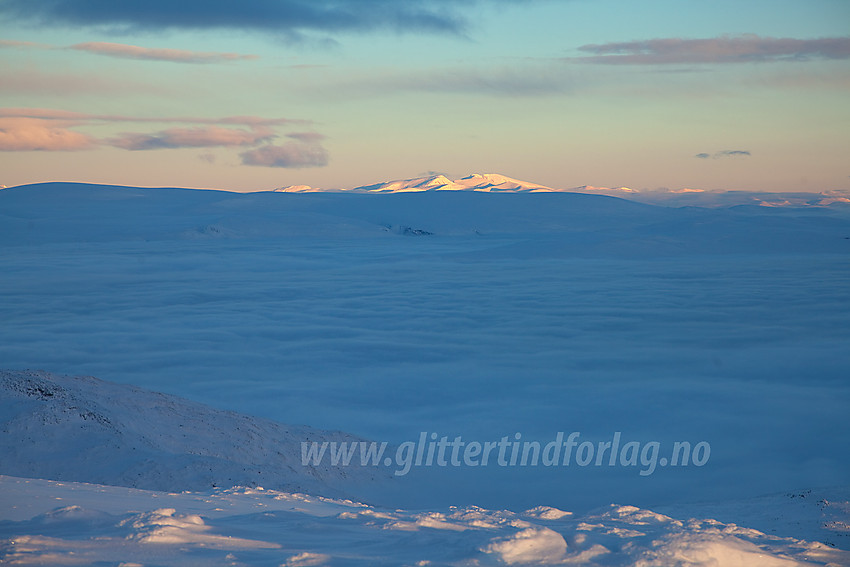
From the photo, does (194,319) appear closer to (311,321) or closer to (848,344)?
(311,321)

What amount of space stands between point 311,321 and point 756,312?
13.6 metres

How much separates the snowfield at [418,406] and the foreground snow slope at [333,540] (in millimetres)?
22

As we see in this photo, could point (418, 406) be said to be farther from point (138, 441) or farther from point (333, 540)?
point (333, 540)

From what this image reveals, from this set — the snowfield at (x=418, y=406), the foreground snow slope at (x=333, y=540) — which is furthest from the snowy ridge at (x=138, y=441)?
the foreground snow slope at (x=333, y=540)

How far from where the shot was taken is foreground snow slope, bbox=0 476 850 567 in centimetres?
342

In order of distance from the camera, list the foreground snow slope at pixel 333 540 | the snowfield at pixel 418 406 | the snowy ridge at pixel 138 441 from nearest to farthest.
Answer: the foreground snow slope at pixel 333 540 < the snowfield at pixel 418 406 < the snowy ridge at pixel 138 441

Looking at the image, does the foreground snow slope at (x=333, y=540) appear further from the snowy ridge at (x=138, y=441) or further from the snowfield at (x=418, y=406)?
the snowy ridge at (x=138, y=441)

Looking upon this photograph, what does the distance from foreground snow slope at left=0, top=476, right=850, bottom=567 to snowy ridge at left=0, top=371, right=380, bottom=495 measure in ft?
6.25

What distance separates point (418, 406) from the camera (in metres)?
12.6

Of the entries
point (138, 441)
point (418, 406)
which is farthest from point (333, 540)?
point (418, 406)

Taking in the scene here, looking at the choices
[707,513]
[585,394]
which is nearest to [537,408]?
[585,394]

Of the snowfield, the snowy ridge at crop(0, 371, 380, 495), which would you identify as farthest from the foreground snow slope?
the snowy ridge at crop(0, 371, 380, 495)

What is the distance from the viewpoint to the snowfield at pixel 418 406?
155 inches

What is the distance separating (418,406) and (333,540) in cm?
870
